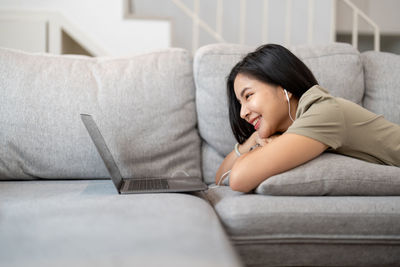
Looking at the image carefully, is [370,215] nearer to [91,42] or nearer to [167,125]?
[167,125]

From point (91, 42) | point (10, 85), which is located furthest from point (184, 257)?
point (91, 42)

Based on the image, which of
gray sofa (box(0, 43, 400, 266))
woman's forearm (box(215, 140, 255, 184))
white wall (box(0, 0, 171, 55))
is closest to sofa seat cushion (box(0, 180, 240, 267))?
gray sofa (box(0, 43, 400, 266))

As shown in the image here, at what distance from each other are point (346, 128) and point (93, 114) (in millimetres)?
904

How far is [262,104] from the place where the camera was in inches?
50.9

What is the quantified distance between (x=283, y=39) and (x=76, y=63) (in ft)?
7.73

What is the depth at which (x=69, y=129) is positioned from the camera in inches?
53.9

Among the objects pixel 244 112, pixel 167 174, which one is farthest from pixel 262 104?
pixel 167 174

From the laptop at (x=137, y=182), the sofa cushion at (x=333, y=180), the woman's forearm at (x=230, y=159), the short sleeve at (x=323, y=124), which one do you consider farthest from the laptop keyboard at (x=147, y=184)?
the short sleeve at (x=323, y=124)

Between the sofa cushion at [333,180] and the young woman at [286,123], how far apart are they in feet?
0.11

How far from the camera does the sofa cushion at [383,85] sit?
1490 mm

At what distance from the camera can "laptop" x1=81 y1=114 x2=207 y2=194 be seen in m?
1.13

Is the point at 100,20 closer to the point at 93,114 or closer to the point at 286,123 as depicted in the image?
the point at 93,114

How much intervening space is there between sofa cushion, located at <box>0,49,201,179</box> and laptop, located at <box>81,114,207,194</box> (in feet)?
0.44

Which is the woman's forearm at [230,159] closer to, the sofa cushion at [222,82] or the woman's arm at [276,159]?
the sofa cushion at [222,82]
